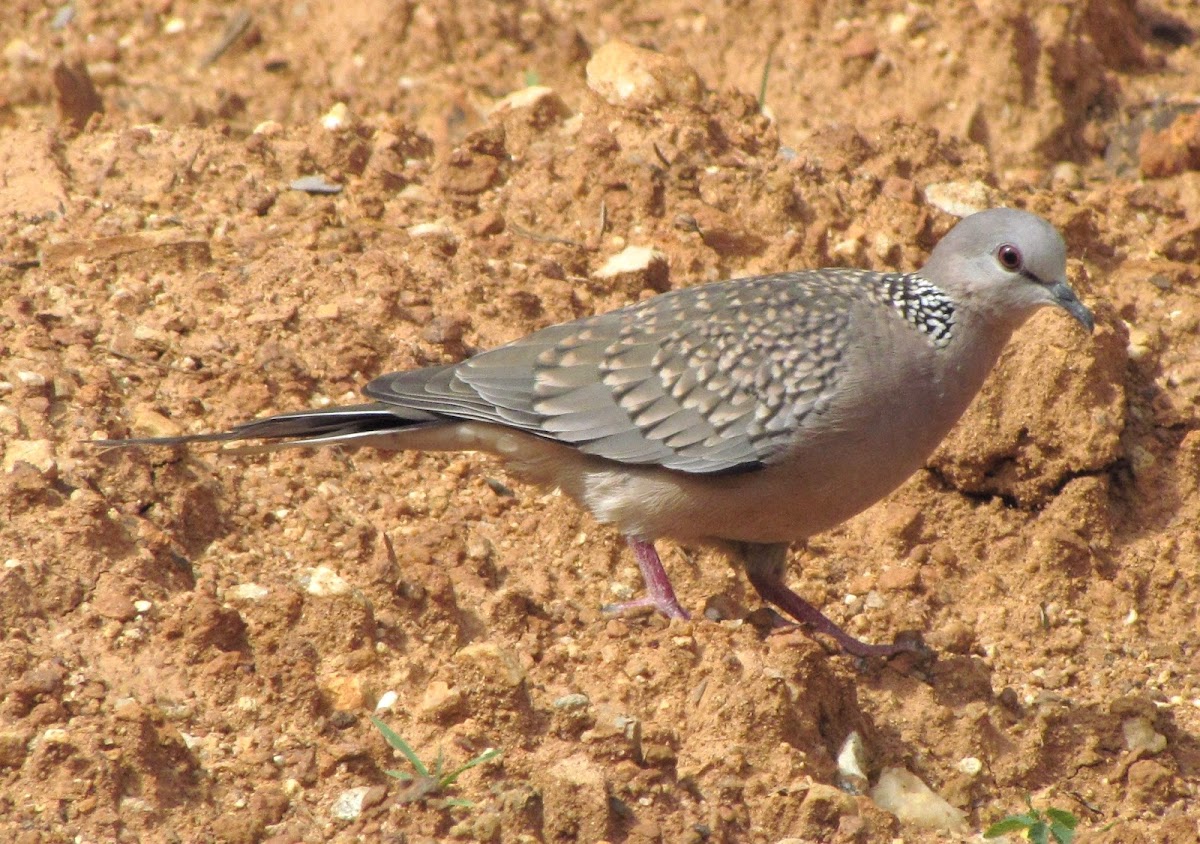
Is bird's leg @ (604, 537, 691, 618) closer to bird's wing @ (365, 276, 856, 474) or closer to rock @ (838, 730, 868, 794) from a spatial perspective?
bird's wing @ (365, 276, 856, 474)

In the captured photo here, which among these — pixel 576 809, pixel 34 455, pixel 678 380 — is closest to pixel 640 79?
pixel 678 380

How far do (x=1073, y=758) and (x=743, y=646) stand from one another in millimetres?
1224

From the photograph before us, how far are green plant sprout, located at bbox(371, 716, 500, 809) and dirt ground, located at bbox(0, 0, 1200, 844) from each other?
0.12 ft

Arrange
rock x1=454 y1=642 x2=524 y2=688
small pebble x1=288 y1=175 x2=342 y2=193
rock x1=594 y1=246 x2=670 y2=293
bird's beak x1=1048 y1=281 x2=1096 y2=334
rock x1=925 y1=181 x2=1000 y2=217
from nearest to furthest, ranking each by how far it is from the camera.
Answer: rock x1=454 y1=642 x2=524 y2=688, bird's beak x1=1048 y1=281 x2=1096 y2=334, rock x1=594 y1=246 x2=670 y2=293, small pebble x1=288 y1=175 x2=342 y2=193, rock x1=925 y1=181 x2=1000 y2=217

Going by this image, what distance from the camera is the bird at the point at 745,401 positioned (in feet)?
17.2

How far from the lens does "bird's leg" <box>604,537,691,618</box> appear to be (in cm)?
542

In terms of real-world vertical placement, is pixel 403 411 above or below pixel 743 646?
above

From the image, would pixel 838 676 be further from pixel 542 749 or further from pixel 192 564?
pixel 192 564

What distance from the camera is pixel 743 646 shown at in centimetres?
512

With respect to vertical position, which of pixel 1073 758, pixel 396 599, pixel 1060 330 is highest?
pixel 1060 330

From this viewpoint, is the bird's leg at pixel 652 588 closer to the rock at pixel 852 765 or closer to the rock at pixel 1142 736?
the rock at pixel 852 765

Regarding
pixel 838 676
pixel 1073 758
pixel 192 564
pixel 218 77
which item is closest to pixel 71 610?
pixel 192 564

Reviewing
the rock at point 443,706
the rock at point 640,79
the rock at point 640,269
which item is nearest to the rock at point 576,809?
the rock at point 443,706

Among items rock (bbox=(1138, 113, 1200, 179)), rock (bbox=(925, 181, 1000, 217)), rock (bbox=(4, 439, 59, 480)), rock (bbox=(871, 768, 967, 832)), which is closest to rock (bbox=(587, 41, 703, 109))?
rock (bbox=(925, 181, 1000, 217))
